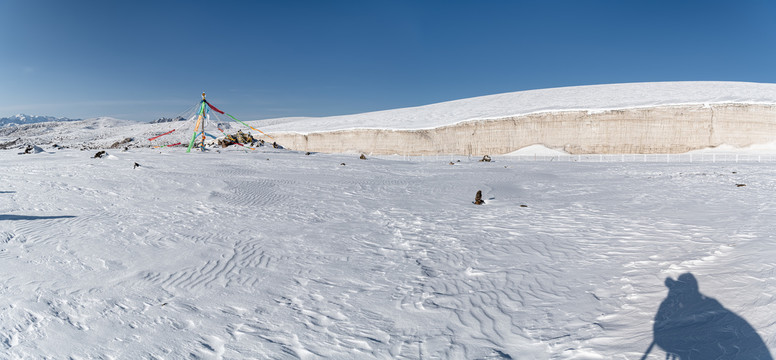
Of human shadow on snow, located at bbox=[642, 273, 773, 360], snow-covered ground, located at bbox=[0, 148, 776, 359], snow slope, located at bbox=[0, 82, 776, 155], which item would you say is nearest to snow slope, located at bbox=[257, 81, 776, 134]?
snow slope, located at bbox=[0, 82, 776, 155]

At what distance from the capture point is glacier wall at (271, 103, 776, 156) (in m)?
25.7

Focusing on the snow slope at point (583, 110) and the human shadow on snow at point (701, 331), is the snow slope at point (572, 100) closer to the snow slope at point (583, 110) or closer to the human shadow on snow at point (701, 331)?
the snow slope at point (583, 110)

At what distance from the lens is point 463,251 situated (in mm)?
5965

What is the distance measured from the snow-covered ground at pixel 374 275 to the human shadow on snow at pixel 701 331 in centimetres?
2

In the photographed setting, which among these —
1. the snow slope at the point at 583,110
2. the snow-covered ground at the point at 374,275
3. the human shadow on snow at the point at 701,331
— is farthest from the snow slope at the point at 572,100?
the human shadow on snow at the point at 701,331

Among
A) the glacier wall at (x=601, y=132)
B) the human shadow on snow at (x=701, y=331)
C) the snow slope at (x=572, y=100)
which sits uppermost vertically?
the snow slope at (x=572, y=100)

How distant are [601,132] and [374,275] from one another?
27979 mm

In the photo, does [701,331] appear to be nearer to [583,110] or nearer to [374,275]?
[374,275]

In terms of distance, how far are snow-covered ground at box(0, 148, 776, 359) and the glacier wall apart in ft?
65.9

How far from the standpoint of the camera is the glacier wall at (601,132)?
25688 millimetres

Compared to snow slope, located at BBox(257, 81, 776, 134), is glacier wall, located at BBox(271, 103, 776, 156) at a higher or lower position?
lower

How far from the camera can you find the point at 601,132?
1123 inches

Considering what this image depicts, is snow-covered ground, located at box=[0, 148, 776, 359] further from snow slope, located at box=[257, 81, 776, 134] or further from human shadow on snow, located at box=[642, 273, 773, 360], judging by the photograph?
snow slope, located at box=[257, 81, 776, 134]

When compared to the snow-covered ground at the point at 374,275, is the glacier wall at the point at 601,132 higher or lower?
higher
